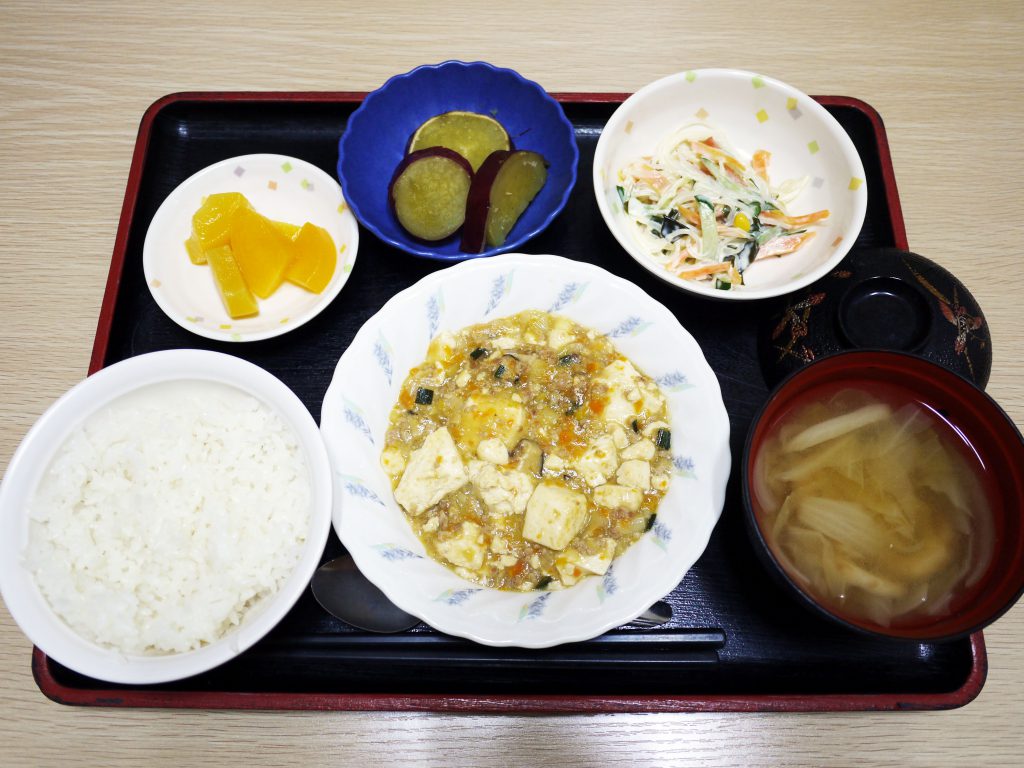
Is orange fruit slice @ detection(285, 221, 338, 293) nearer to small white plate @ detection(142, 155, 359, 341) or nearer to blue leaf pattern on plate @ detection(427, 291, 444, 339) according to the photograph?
small white plate @ detection(142, 155, 359, 341)

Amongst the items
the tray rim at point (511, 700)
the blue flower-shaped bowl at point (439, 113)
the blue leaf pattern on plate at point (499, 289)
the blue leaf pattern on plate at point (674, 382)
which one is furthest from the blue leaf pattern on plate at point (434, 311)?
the tray rim at point (511, 700)

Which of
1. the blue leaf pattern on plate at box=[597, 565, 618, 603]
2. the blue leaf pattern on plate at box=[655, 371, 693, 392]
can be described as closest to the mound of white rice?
the blue leaf pattern on plate at box=[597, 565, 618, 603]

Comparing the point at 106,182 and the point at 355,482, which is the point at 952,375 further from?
the point at 106,182

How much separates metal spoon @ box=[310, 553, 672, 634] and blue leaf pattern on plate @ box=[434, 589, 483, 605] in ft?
0.59

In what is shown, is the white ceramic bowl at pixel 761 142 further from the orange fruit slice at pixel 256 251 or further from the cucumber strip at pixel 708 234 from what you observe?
the orange fruit slice at pixel 256 251

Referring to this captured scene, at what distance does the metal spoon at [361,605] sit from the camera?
194 cm

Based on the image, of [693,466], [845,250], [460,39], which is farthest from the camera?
[460,39]

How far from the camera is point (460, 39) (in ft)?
9.86

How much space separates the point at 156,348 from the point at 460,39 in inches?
75.5

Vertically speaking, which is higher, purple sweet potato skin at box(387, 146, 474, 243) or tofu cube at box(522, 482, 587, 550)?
purple sweet potato skin at box(387, 146, 474, 243)

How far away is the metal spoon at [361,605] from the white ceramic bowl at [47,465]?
175mm

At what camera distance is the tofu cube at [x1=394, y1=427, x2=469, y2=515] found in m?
1.93

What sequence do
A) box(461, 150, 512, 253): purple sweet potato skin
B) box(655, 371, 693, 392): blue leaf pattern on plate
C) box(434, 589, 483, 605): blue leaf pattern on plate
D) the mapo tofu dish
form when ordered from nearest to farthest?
box(434, 589, 483, 605): blue leaf pattern on plate
the mapo tofu dish
box(655, 371, 693, 392): blue leaf pattern on plate
box(461, 150, 512, 253): purple sweet potato skin

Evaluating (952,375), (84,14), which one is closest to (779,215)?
(952,375)
